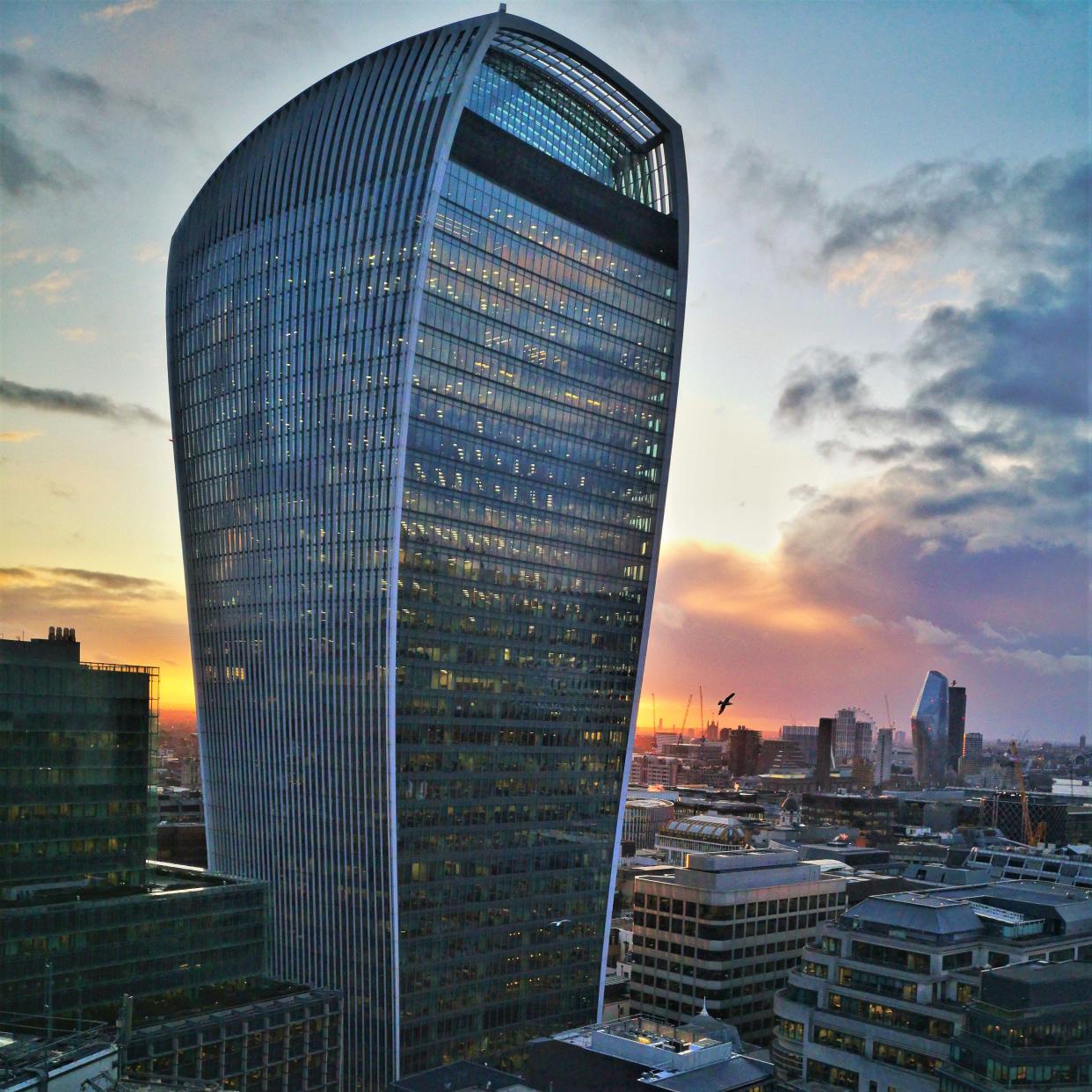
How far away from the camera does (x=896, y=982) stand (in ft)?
434

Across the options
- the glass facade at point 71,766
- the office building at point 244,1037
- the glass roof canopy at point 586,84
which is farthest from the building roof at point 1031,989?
the glass roof canopy at point 586,84

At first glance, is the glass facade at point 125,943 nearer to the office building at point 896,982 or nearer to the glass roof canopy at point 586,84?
the office building at point 896,982

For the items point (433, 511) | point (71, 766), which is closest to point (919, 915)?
point (433, 511)

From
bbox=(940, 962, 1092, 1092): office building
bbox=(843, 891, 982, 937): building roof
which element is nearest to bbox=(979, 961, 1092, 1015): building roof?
bbox=(940, 962, 1092, 1092): office building

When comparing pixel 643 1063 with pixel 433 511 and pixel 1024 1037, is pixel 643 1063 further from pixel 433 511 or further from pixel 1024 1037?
pixel 433 511

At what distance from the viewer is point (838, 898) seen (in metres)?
188

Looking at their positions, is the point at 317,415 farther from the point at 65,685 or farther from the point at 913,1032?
the point at 913,1032

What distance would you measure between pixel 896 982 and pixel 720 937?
127 ft

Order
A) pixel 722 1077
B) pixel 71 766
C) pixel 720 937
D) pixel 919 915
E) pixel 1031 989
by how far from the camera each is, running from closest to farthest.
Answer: pixel 722 1077 → pixel 1031 989 → pixel 71 766 → pixel 919 915 → pixel 720 937

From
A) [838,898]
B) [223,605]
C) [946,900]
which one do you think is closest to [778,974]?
[838,898]

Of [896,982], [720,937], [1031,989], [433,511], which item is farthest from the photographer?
[720,937]

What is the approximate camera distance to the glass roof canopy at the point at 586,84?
16388 centimetres

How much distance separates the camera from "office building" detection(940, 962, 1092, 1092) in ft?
360

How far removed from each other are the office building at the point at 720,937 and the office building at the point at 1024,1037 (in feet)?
174
